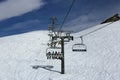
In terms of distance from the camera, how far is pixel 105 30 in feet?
174

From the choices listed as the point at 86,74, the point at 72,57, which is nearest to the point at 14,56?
the point at 72,57

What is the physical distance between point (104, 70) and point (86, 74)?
2.17m

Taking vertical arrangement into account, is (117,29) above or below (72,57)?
above

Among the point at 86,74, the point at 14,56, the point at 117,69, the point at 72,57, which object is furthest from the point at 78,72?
the point at 14,56

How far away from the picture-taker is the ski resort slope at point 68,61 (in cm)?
3045

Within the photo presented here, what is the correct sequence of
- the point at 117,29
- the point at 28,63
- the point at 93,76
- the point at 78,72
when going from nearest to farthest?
the point at 93,76, the point at 78,72, the point at 28,63, the point at 117,29

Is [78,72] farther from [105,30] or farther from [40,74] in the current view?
[105,30]

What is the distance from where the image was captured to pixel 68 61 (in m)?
36.9

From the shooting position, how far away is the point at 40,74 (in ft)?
105

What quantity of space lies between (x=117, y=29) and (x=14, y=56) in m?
20.6

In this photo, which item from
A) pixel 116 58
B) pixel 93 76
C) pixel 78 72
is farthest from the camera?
pixel 116 58

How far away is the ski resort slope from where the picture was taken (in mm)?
30453

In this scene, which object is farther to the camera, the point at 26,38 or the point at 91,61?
the point at 26,38

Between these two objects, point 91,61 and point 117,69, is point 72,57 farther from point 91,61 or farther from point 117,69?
point 117,69
